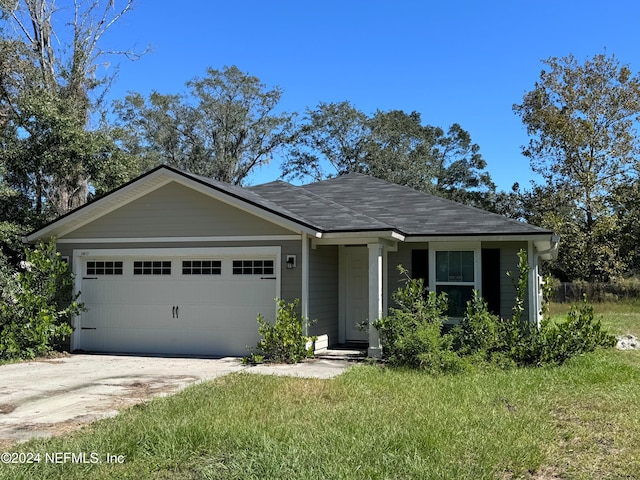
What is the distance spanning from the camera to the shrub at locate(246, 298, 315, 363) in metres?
10.2

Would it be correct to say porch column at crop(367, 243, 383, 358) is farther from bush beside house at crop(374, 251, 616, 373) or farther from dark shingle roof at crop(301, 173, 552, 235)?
dark shingle roof at crop(301, 173, 552, 235)

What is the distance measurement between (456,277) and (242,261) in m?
4.14

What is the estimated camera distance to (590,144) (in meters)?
31.2

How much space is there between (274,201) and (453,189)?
33.6 m

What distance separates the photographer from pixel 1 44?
17.2 m

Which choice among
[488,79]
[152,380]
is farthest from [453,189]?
[152,380]

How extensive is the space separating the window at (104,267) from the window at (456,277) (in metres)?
6.48

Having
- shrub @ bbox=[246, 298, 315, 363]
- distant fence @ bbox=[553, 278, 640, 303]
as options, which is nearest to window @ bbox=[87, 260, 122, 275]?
shrub @ bbox=[246, 298, 315, 363]

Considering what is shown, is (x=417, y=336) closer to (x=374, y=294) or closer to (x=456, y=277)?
(x=374, y=294)

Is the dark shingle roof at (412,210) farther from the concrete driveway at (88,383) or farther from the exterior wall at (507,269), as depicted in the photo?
the concrete driveway at (88,383)

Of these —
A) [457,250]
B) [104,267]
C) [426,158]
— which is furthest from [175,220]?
[426,158]

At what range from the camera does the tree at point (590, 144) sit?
98.4 feet

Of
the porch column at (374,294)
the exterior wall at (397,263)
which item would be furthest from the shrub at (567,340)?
the exterior wall at (397,263)

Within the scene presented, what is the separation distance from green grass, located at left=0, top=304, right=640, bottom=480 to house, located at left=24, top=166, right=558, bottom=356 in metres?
3.47
